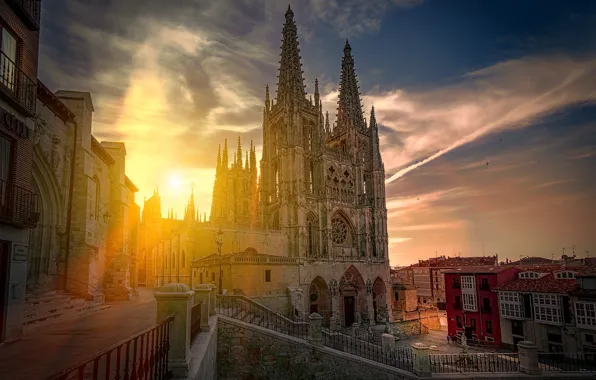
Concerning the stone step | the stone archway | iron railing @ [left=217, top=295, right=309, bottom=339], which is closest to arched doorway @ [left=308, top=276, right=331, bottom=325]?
iron railing @ [left=217, top=295, right=309, bottom=339]

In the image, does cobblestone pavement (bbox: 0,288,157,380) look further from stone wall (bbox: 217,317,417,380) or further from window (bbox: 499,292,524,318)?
window (bbox: 499,292,524,318)

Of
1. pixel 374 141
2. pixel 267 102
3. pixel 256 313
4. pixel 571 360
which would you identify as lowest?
pixel 571 360

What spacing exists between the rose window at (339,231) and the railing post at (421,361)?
2776 centimetres

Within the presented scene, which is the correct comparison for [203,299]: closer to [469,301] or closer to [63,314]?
[63,314]

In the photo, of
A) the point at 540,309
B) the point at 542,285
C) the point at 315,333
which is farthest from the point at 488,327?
the point at 315,333

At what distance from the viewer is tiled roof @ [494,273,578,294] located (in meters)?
29.5

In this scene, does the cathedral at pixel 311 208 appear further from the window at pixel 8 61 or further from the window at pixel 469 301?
the window at pixel 8 61

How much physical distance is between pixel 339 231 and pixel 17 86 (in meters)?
40.0

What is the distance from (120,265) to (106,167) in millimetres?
6361

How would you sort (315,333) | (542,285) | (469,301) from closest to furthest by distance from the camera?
1. (315,333)
2. (542,285)
3. (469,301)

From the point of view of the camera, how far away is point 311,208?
42938 millimetres

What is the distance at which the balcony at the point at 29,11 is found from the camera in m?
9.68

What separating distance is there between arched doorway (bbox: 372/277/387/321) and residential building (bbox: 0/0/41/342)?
42447 millimetres

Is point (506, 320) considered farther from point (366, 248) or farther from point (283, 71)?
point (283, 71)
